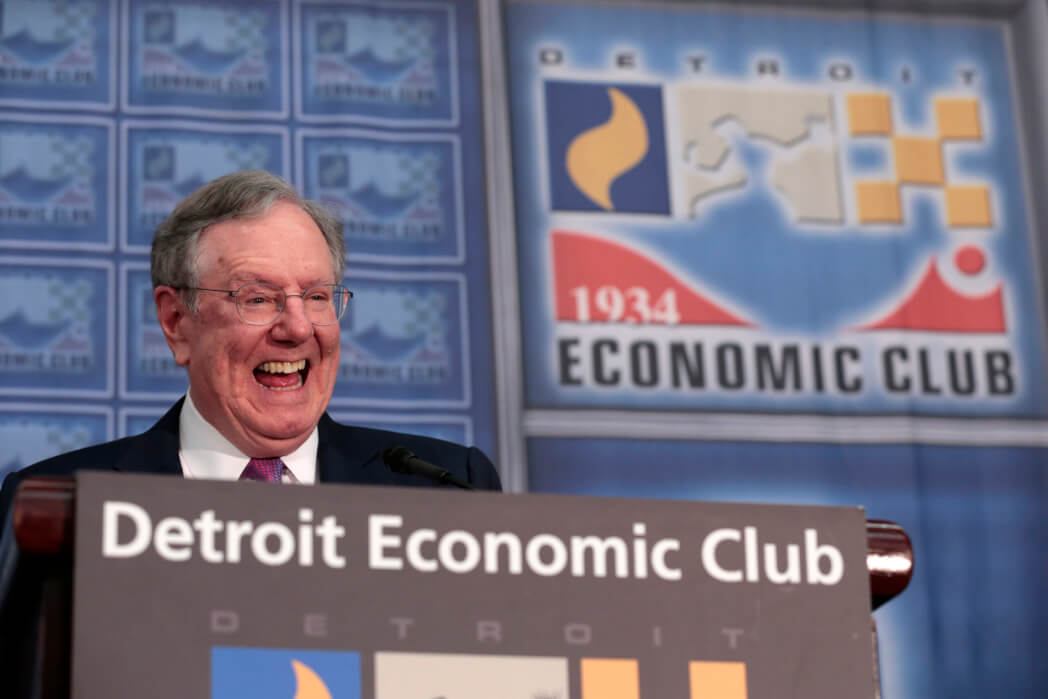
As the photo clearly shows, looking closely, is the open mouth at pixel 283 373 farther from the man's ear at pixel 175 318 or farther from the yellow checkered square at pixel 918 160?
the yellow checkered square at pixel 918 160

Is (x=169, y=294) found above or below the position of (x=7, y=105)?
below

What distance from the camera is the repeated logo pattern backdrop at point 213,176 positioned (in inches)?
140

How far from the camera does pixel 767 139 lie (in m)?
4.04

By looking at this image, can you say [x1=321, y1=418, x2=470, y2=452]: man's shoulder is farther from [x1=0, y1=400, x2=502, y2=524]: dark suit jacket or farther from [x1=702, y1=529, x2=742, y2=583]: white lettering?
[x1=702, y1=529, x2=742, y2=583]: white lettering

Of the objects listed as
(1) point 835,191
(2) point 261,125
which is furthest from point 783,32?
(2) point 261,125

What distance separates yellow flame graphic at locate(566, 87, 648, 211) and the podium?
282cm

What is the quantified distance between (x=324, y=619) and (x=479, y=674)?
10 cm

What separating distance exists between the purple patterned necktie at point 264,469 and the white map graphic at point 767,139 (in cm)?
226

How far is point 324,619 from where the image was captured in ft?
3.42

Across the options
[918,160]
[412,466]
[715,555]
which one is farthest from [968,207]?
[715,555]

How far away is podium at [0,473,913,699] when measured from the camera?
3.30ft

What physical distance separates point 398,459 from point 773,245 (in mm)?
2435

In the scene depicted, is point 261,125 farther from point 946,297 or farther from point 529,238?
point 946,297

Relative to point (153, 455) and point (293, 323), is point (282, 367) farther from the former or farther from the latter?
point (153, 455)
